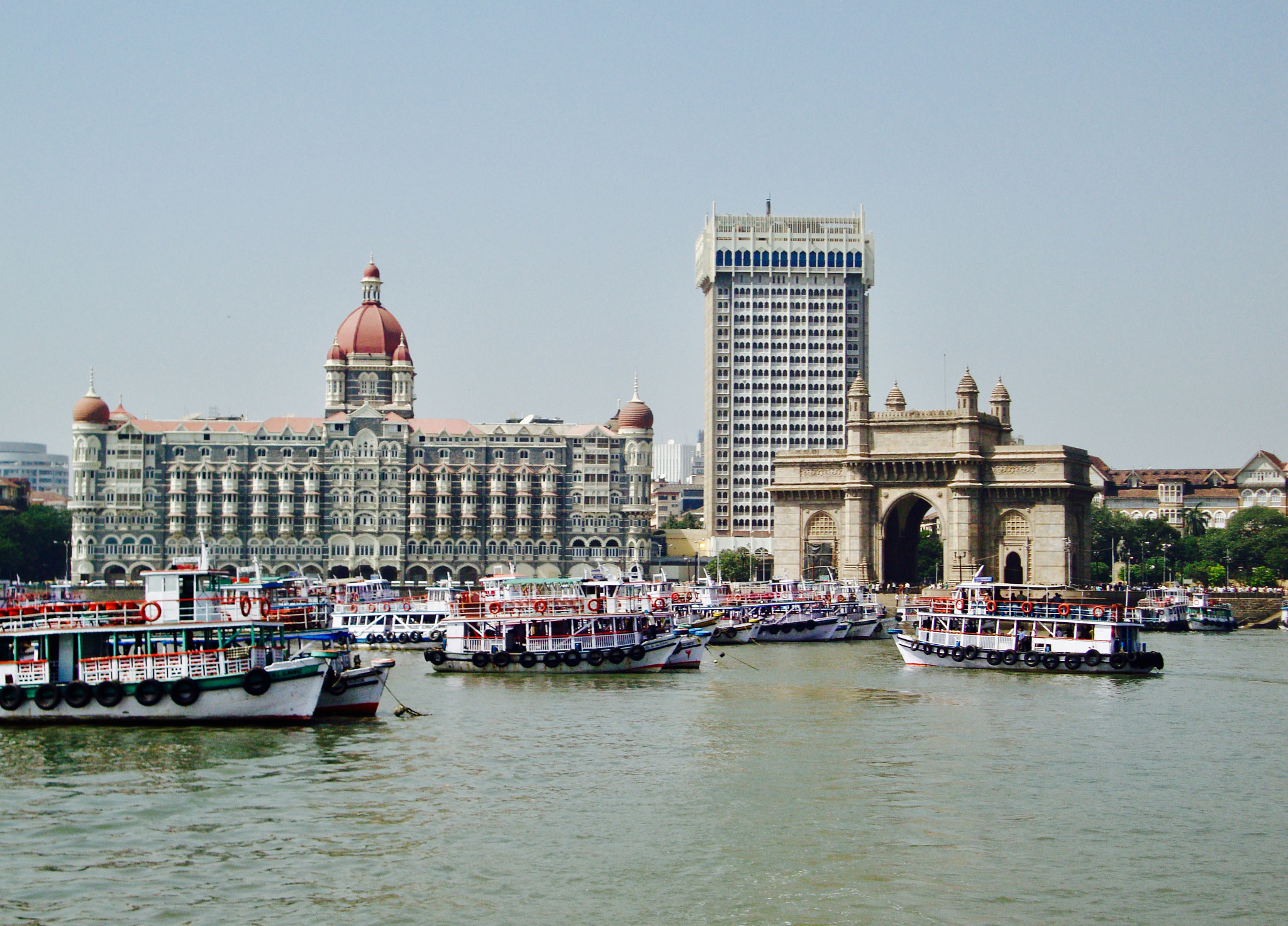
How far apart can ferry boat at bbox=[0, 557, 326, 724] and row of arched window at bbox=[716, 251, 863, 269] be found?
5867 inches

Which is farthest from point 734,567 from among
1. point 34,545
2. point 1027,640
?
point 1027,640

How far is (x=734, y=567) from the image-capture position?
536 ft

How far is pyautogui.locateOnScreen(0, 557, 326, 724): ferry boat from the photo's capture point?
47.5 metres

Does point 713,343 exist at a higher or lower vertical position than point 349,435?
higher

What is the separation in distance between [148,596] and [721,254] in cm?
14963

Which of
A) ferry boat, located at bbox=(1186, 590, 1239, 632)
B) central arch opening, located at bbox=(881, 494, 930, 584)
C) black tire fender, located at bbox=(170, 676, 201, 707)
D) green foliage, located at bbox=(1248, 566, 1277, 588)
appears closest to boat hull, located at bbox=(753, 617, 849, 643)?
central arch opening, located at bbox=(881, 494, 930, 584)

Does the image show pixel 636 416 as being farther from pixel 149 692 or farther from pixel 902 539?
pixel 149 692

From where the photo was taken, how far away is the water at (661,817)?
2986cm

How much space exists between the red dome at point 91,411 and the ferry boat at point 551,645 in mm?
96964

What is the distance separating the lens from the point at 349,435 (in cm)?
15788

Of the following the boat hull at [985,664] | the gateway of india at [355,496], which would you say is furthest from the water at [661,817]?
the gateway of india at [355,496]

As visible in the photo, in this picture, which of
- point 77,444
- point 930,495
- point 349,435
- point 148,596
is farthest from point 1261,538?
point 148,596

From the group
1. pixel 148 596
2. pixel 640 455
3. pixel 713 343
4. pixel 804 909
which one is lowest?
pixel 804 909

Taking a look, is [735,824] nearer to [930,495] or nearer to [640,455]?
[930,495]
